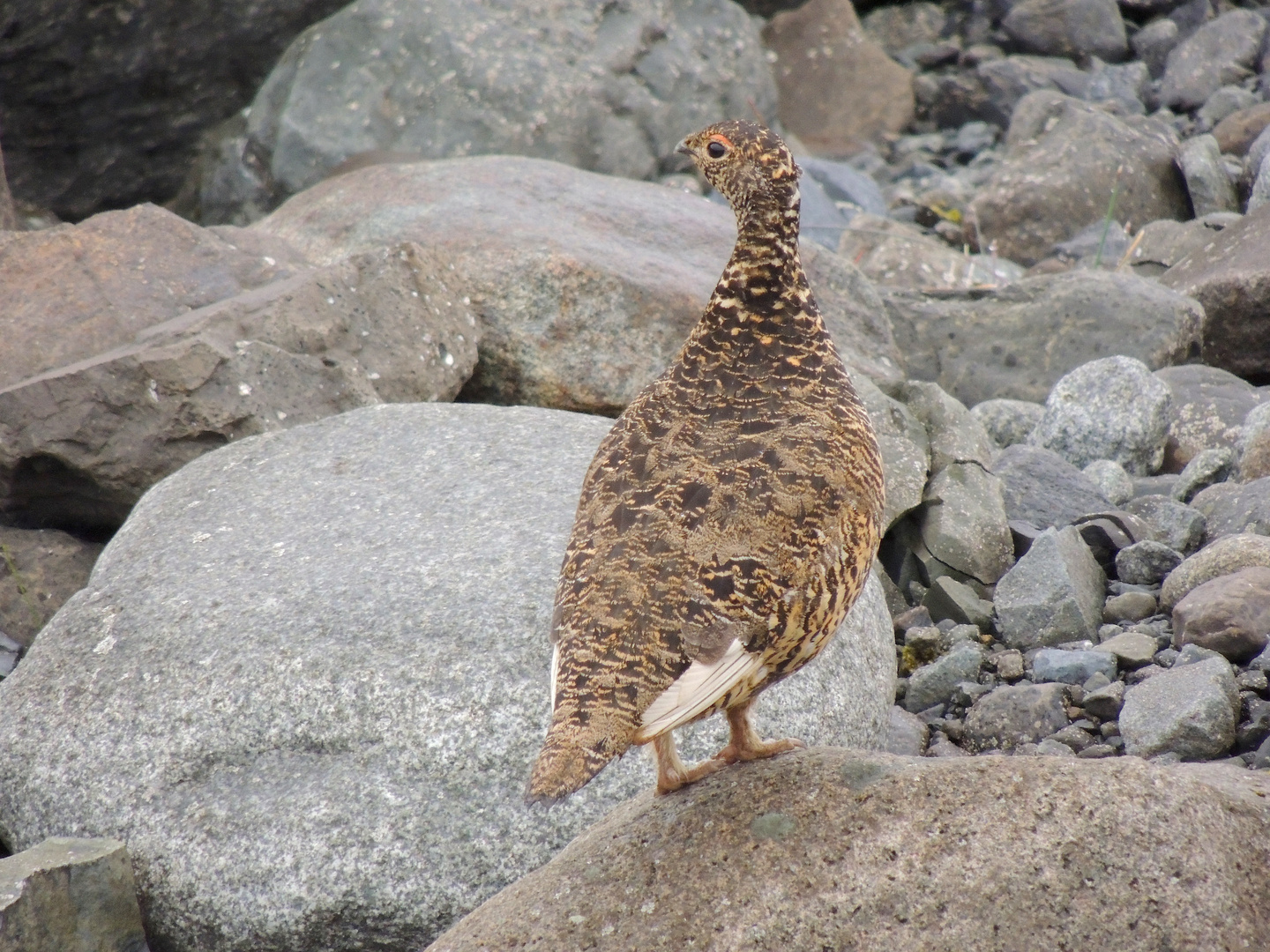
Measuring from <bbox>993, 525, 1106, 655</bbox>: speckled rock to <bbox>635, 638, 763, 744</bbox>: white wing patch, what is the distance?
3425 millimetres

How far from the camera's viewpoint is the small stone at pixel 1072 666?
6.45 m

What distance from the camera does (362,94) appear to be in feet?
43.2

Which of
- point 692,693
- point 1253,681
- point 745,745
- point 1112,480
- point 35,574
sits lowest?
point 1112,480

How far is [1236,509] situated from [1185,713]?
2.22m

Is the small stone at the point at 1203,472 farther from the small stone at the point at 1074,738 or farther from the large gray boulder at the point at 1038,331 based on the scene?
the small stone at the point at 1074,738

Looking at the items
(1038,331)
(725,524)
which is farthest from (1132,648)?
(1038,331)

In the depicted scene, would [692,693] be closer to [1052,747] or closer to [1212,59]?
[1052,747]

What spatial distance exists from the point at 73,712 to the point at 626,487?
8.96ft

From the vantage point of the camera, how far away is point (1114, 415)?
893cm

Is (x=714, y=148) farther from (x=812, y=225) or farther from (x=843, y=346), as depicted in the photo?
(x=812, y=225)

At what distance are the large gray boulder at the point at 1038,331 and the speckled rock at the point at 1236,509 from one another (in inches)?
95.3

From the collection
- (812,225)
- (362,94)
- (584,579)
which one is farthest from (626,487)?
(362,94)

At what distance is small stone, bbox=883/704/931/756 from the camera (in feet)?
20.6

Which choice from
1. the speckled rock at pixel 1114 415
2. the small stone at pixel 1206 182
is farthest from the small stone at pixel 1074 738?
the small stone at pixel 1206 182
